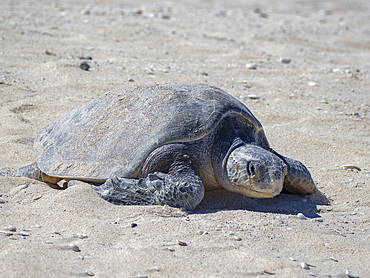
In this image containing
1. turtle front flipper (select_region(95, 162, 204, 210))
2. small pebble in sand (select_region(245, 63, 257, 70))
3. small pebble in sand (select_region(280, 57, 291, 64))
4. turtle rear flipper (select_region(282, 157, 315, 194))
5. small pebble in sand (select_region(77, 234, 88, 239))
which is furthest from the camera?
small pebble in sand (select_region(280, 57, 291, 64))

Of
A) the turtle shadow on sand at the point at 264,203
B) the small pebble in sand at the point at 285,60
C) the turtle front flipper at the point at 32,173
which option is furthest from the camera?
the small pebble in sand at the point at 285,60

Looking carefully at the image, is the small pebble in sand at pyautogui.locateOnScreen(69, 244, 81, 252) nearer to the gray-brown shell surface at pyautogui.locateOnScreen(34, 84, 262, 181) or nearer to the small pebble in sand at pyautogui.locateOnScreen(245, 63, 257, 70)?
the gray-brown shell surface at pyautogui.locateOnScreen(34, 84, 262, 181)

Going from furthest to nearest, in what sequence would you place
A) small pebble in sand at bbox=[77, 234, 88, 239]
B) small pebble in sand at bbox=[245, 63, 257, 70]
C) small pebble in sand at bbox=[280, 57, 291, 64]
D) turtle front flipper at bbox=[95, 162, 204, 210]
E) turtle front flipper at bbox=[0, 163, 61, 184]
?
small pebble in sand at bbox=[280, 57, 291, 64]
small pebble in sand at bbox=[245, 63, 257, 70]
turtle front flipper at bbox=[0, 163, 61, 184]
turtle front flipper at bbox=[95, 162, 204, 210]
small pebble in sand at bbox=[77, 234, 88, 239]

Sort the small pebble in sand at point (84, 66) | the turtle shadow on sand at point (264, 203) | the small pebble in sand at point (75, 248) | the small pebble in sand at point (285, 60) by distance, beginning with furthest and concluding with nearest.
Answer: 1. the small pebble in sand at point (285, 60)
2. the small pebble in sand at point (84, 66)
3. the turtle shadow on sand at point (264, 203)
4. the small pebble in sand at point (75, 248)

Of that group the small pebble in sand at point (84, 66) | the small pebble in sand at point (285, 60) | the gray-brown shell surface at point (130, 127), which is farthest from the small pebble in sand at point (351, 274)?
the small pebble in sand at point (285, 60)

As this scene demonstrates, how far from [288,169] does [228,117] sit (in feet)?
2.21

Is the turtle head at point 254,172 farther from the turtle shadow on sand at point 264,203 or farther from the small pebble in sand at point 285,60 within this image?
the small pebble in sand at point 285,60

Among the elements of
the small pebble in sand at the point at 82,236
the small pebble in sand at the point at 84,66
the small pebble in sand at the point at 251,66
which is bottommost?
the small pebble in sand at the point at 251,66

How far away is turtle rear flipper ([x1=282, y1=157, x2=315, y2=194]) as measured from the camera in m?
3.71

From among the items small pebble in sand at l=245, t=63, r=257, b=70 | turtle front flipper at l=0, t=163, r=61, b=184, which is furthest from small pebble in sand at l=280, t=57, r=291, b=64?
turtle front flipper at l=0, t=163, r=61, b=184

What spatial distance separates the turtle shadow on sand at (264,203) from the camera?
3.49 m

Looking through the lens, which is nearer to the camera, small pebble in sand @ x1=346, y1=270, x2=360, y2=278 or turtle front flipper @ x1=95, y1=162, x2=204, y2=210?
small pebble in sand @ x1=346, y1=270, x2=360, y2=278

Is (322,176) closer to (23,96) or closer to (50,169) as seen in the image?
(50,169)

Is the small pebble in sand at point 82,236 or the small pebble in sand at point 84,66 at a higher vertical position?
the small pebble in sand at point 84,66
